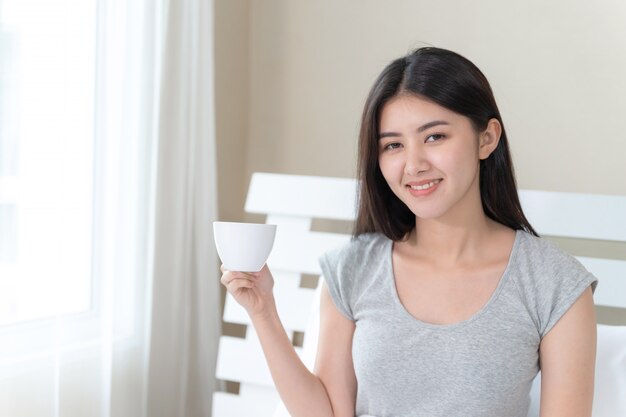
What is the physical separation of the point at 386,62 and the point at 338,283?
102 centimetres

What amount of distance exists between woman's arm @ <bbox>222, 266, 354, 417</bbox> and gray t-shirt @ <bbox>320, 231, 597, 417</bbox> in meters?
0.07

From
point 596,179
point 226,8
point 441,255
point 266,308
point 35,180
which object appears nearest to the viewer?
point 266,308

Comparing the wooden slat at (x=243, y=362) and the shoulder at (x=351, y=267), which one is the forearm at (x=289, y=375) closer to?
the shoulder at (x=351, y=267)

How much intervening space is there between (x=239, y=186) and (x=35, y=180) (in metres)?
0.99

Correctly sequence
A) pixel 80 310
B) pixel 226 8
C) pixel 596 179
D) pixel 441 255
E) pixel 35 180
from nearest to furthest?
pixel 441 255 < pixel 35 180 < pixel 80 310 < pixel 596 179 < pixel 226 8

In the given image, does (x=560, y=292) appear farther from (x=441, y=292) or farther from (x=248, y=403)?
(x=248, y=403)

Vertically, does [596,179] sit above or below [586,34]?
below

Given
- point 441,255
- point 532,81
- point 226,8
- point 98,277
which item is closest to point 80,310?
point 98,277

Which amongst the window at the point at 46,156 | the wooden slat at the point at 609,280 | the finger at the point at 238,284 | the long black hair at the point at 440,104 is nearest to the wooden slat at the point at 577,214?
the wooden slat at the point at 609,280

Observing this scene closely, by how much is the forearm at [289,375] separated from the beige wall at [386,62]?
986 mm

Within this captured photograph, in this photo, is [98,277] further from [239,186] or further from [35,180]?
[239,186]

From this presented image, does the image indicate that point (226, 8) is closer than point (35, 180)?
No

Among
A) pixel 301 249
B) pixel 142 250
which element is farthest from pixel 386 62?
pixel 142 250

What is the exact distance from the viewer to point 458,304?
1499 mm
